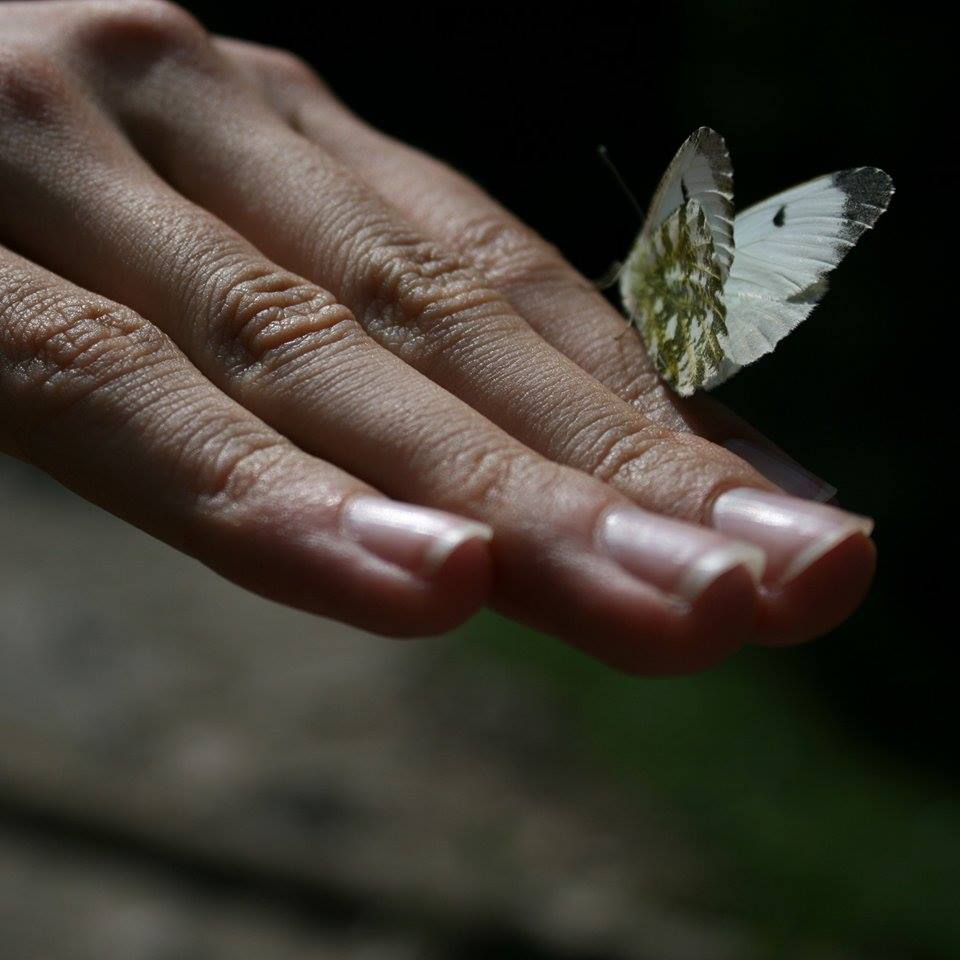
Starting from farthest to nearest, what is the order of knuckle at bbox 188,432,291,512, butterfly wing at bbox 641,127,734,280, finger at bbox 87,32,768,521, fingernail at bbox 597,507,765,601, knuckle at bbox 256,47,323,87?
knuckle at bbox 256,47,323,87 < butterfly wing at bbox 641,127,734,280 < finger at bbox 87,32,768,521 < knuckle at bbox 188,432,291,512 < fingernail at bbox 597,507,765,601

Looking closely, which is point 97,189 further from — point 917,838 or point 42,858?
point 917,838

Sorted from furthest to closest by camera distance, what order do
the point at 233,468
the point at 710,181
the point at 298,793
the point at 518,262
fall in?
1. the point at 298,793
2. the point at 518,262
3. the point at 710,181
4. the point at 233,468

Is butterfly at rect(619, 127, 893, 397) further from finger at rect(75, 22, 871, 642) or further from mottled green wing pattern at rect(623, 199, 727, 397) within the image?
finger at rect(75, 22, 871, 642)

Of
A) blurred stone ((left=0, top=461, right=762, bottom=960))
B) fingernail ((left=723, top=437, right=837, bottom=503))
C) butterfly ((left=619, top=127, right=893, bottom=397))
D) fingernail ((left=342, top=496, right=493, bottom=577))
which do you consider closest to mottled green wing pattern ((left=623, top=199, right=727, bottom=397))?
butterfly ((left=619, top=127, right=893, bottom=397))

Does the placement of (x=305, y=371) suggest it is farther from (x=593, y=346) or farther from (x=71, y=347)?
(x=593, y=346)

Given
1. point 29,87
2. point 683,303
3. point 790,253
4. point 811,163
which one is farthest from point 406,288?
point 811,163

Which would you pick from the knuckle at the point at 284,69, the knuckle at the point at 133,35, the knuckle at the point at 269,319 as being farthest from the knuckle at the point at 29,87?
the knuckle at the point at 284,69

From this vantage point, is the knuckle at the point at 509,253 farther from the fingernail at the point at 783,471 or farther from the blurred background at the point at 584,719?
the blurred background at the point at 584,719
